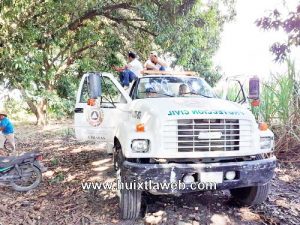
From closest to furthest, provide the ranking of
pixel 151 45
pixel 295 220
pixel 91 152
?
1. pixel 295 220
2. pixel 91 152
3. pixel 151 45

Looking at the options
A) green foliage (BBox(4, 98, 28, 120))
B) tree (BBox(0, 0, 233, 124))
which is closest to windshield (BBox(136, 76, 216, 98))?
tree (BBox(0, 0, 233, 124))

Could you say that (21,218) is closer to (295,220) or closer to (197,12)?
(295,220)

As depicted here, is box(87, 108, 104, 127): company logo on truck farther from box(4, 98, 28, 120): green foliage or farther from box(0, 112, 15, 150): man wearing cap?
box(4, 98, 28, 120): green foliage

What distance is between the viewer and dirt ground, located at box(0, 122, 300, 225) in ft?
14.1

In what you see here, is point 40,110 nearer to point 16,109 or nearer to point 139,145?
point 16,109

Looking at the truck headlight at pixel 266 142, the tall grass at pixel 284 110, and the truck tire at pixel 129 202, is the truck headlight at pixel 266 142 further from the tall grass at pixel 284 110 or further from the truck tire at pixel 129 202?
the tall grass at pixel 284 110

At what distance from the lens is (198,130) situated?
157 inches

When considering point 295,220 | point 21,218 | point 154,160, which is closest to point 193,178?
point 154,160

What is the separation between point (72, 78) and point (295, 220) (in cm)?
1393

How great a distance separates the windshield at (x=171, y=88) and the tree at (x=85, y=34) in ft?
13.5

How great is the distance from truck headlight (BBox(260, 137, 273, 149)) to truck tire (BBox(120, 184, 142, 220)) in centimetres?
171

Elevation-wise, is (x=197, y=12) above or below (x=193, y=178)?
above

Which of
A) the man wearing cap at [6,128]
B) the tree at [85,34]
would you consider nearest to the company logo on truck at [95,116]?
the man wearing cap at [6,128]

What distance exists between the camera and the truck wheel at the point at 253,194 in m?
4.55
